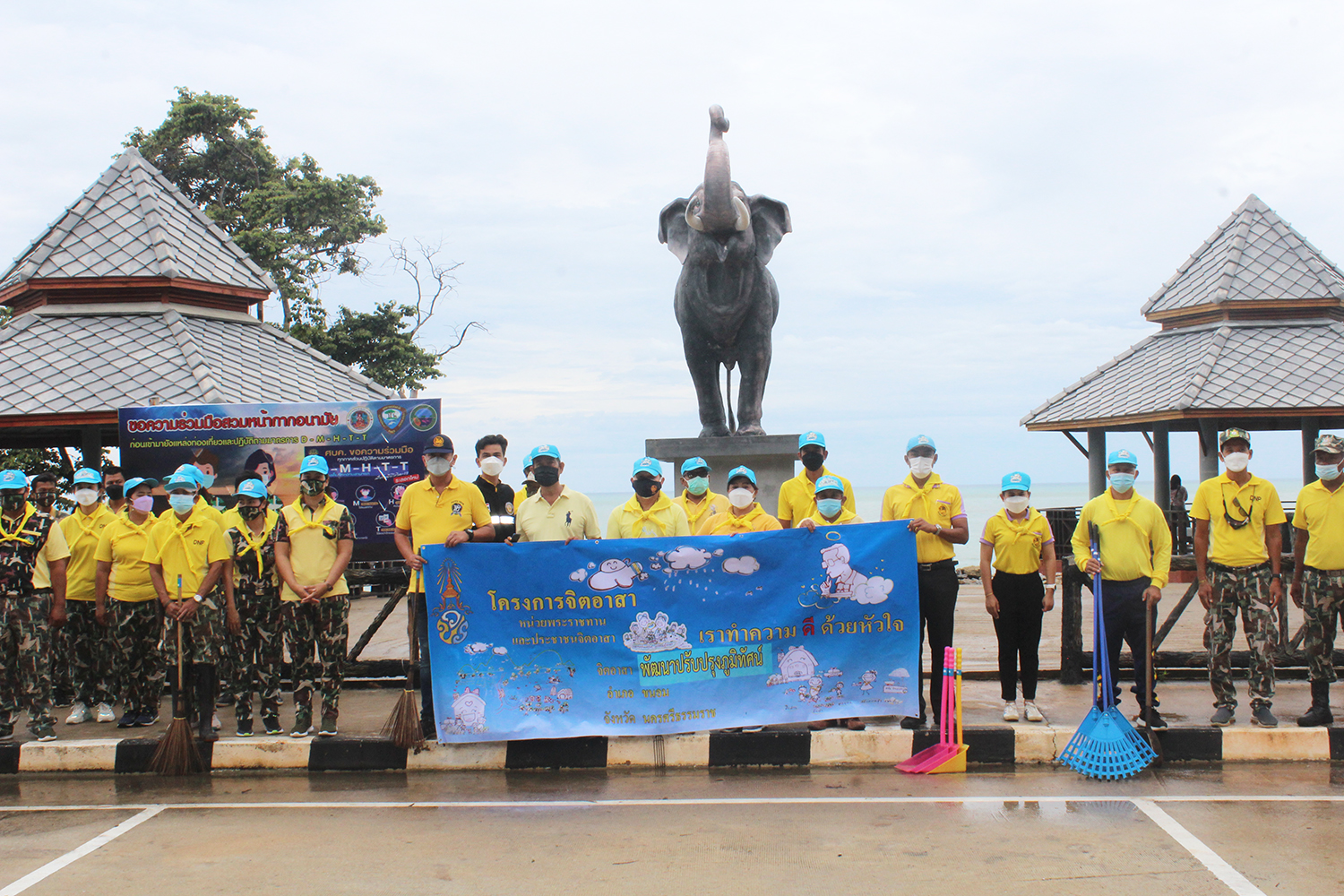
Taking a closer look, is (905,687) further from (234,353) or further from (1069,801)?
(234,353)

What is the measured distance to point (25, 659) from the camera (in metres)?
7.11

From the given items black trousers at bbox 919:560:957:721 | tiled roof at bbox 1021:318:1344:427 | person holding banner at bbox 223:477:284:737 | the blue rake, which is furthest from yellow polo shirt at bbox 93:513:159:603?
tiled roof at bbox 1021:318:1344:427

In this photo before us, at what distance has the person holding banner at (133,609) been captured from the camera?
7.59 metres

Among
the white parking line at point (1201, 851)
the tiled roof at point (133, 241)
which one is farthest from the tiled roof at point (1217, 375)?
the tiled roof at point (133, 241)

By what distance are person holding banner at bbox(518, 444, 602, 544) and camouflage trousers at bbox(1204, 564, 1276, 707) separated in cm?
395

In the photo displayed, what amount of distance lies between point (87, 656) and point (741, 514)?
502cm

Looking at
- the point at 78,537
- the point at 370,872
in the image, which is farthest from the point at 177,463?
the point at 370,872

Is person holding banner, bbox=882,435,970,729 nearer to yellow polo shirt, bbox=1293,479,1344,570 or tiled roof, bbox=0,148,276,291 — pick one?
yellow polo shirt, bbox=1293,479,1344,570

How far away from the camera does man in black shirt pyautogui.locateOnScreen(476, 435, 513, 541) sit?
799 centimetres

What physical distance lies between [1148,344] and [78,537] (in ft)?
58.5

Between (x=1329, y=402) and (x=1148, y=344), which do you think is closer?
(x=1329, y=402)

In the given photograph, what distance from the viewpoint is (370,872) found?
4.70 meters

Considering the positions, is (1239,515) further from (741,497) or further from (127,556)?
(127,556)

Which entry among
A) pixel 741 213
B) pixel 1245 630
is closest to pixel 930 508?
pixel 1245 630
